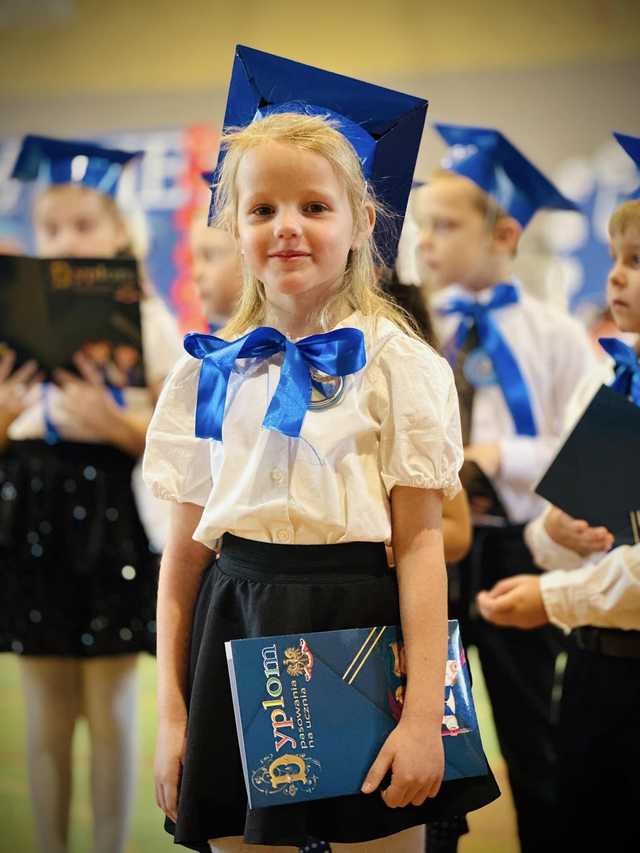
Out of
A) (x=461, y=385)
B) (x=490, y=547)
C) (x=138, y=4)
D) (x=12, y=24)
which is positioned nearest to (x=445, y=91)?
(x=138, y=4)

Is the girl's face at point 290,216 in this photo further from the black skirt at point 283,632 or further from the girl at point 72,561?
the girl at point 72,561

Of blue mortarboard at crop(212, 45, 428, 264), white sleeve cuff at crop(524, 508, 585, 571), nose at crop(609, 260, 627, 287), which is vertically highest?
blue mortarboard at crop(212, 45, 428, 264)

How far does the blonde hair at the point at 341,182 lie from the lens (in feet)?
4.30

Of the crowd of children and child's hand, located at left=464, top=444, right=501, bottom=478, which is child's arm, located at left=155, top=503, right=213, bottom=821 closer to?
the crowd of children

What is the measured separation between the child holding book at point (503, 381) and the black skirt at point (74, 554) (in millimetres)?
756

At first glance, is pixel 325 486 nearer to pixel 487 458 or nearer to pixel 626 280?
pixel 626 280

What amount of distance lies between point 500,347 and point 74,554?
115 cm

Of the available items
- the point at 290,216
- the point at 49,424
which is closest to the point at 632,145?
the point at 290,216

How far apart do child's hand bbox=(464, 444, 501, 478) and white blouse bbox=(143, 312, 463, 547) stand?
3.77 ft

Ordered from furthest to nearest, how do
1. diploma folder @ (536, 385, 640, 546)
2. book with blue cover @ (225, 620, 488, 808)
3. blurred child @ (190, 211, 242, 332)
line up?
1. blurred child @ (190, 211, 242, 332)
2. diploma folder @ (536, 385, 640, 546)
3. book with blue cover @ (225, 620, 488, 808)

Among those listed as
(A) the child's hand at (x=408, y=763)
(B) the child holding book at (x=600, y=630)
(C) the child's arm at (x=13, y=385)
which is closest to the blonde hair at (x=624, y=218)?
(B) the child holding book at (x=600, y=630)

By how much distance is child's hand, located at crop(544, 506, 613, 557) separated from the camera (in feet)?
5.96

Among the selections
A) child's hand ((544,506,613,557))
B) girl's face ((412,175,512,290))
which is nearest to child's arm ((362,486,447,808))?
child's hand ((544,506,613,557))

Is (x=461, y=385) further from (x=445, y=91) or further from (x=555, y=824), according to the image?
(x=445, y=91)
